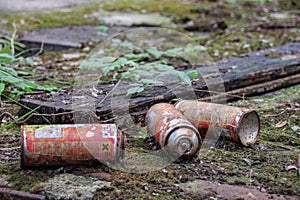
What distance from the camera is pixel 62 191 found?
87.6 inches

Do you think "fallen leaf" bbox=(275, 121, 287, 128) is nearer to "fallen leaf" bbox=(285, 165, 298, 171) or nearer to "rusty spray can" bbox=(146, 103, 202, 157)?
"fallen leaf" bbox=(285, 165, 298, 171)

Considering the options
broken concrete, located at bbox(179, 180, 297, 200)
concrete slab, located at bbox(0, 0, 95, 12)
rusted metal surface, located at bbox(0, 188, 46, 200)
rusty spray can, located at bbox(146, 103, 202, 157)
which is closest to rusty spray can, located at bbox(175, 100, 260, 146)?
rusty spray can, located at bbox(146, 103, 202, 157)

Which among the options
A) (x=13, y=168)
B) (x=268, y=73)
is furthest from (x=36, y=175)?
(x=268, y=73)

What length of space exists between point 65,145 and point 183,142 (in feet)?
1.92

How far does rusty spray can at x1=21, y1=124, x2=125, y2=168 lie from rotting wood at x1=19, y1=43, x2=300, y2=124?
0.50 m

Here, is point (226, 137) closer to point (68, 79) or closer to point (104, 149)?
point (104, 149)

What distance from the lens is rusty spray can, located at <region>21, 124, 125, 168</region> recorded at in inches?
93.0

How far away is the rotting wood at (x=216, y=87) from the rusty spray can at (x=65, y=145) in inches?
19.8

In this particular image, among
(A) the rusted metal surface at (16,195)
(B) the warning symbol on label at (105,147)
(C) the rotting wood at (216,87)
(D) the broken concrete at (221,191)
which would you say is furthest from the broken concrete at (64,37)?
(D) the broken concrete at (221,191)

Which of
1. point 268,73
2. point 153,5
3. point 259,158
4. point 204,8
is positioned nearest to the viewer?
point 259,158

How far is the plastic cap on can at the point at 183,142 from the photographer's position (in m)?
2.46

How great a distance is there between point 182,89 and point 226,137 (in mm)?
756

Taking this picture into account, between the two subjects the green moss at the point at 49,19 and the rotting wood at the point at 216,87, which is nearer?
the rotting wood at the point at 216,87

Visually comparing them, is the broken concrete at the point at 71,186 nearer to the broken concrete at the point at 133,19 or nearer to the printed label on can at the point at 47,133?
the printed label on can at the point at 47,133
